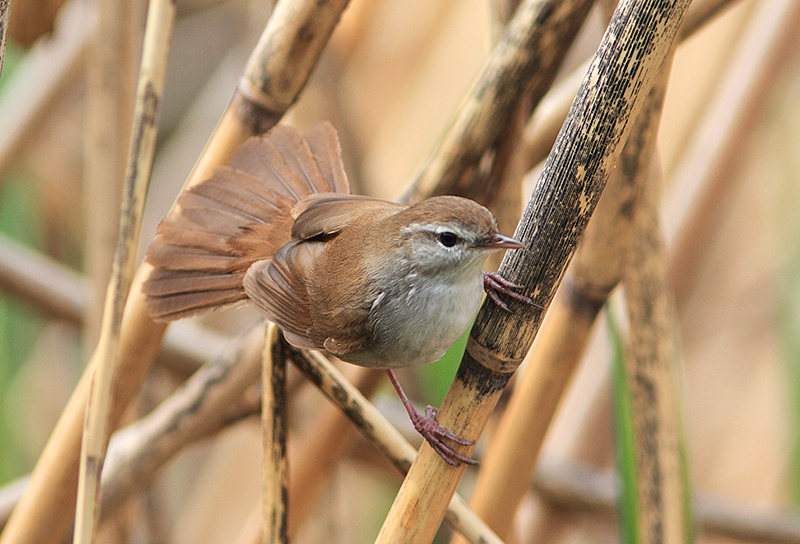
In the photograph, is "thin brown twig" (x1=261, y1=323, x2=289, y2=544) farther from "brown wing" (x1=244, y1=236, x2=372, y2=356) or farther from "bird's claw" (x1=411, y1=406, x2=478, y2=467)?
"bird's claw" (x1=411, y1=406, x2=478, y2=467)

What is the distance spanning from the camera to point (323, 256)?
856mm

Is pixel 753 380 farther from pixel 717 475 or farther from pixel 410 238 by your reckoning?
pixel 410 238

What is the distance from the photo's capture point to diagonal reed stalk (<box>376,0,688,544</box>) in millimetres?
503

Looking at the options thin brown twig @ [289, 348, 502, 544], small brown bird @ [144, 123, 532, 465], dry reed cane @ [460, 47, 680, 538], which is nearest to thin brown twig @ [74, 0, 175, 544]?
small brown bird @ [144, 123, 532, 465]

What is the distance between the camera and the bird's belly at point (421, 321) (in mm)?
747

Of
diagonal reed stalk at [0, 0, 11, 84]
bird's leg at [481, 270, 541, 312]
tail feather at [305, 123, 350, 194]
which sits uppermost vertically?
tail feather at [305, 123, 350, 194]

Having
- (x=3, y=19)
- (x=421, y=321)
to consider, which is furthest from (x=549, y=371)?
(x=3, y=19)

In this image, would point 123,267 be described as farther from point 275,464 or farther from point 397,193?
point 397,193

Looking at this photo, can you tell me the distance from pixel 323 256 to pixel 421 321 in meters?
0.17

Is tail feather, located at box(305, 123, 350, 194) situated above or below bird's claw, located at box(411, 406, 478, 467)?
above

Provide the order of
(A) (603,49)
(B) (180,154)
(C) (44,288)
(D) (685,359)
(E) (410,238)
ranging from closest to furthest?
(A) (603,49) → (E) (410,238) → (C) (44,288) → (D) (685,359) → (B) (180,154)

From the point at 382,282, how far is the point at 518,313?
26cm

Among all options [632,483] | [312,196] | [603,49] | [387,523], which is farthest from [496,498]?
[603,49]

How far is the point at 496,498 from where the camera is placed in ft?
2.82
